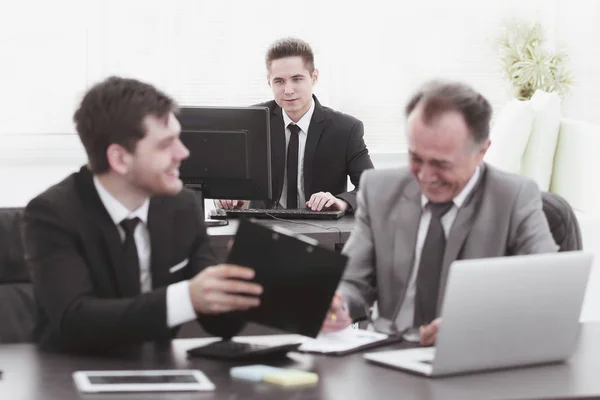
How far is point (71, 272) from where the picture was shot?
2.43 metres

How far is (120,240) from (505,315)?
934mm

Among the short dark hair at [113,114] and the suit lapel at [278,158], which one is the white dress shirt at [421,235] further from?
the suit lapel at [278,158]

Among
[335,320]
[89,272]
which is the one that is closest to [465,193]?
[335,320]

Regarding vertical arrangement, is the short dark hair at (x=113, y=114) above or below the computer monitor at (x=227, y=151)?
above

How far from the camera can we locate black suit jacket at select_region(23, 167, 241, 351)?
2377mm

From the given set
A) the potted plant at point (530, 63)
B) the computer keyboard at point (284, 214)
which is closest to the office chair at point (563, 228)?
the computer keyboard at point (284, 214)

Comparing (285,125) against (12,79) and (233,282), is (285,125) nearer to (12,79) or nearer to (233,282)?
(12,79)

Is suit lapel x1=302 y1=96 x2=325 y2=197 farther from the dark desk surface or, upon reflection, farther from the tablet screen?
the tablet screen

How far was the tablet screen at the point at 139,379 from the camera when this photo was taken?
2.08 m

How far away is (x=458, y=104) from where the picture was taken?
2.66 meters

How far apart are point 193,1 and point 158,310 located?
13.4ft

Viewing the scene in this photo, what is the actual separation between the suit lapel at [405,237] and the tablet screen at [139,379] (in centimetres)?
82

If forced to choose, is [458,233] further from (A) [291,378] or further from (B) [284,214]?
(B) [284,214]

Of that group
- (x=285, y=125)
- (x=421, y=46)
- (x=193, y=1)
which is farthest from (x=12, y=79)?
(x=421, y=46)
